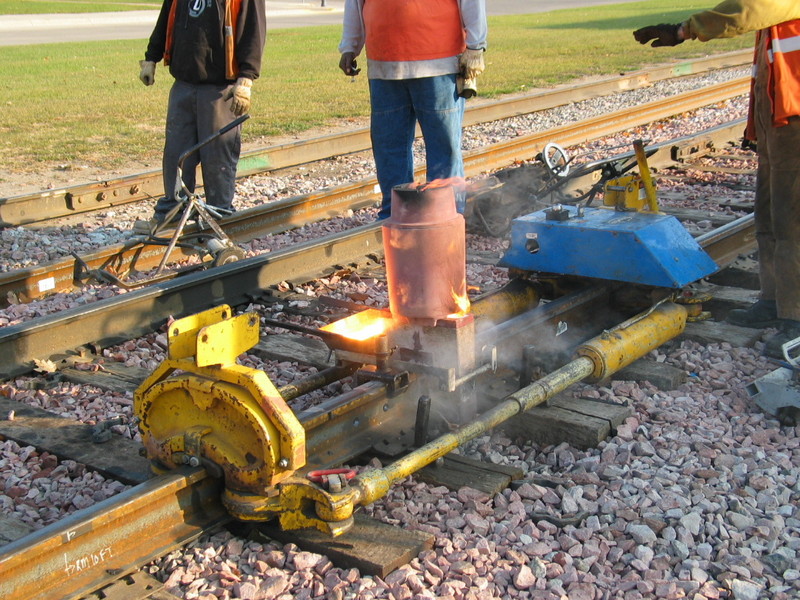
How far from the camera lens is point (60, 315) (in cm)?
500

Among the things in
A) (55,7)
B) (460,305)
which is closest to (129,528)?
(460,305)

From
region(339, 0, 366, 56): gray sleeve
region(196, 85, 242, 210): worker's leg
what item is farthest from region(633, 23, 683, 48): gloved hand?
region(196, 85, 242, 210): worker's leg

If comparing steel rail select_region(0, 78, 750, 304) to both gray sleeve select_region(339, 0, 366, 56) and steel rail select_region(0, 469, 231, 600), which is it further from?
steel rail select_region(0, 469, 231, 600)

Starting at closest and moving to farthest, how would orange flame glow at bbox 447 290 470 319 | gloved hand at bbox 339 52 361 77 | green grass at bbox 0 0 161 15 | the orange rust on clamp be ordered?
the orange rust on clamp < orange flame glow at bbox 447 290 470 319 < gloved hand at bbox 339 52 361 77 < green grass at bbox 0 0 161 15

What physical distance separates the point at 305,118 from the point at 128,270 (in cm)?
747

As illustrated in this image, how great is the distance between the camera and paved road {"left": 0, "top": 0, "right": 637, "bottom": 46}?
31.6 m

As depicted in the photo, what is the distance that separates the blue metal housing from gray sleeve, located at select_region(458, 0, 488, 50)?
1257 mm

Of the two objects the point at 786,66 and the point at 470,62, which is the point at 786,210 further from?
the point at 470,62

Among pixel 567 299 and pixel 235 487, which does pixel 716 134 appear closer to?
pixel 567 299

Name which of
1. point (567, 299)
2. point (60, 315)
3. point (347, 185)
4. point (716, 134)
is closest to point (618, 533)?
point (567, 299)

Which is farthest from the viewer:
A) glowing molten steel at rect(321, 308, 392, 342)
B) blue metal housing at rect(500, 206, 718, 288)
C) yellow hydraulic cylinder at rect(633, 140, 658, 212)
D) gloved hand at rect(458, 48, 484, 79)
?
gloved hand at rect(458, 48, 484, 79)

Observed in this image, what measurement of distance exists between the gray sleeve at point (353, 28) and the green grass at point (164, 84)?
4.78 metres

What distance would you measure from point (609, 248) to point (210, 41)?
3.63 m

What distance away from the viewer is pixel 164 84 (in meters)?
17.9
